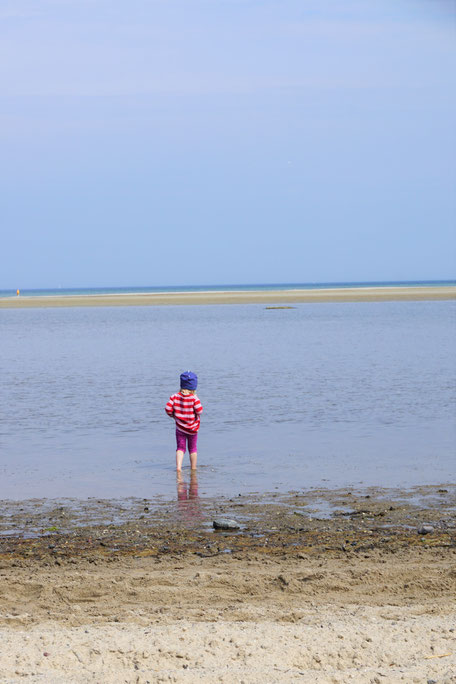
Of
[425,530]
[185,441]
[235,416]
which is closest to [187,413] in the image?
[185,441]

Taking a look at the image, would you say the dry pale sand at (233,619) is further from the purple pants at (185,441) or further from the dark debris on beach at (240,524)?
the purple pants at (185,441)

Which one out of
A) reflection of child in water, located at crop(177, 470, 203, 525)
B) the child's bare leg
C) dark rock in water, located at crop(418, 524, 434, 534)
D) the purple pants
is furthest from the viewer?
the purple pants

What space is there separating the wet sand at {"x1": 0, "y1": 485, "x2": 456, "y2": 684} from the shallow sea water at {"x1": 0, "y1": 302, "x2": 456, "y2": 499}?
1.16 meters

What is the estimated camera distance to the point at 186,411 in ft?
35.9

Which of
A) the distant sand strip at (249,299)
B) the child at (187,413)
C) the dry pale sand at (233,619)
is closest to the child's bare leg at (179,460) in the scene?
the child at (187,413)

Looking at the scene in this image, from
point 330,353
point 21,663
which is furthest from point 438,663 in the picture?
point 330,353

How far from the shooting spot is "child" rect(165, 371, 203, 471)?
10891 mm

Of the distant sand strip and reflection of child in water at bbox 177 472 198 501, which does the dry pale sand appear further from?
the distant sand strip

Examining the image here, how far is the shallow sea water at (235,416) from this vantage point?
10.3 meters

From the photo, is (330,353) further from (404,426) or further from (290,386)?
(404,426)

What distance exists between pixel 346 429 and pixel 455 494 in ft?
13.3

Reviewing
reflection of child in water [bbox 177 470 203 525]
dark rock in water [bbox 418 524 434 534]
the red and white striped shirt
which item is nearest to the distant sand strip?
the red and white striped shirt

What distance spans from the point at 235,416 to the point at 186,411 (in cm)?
379

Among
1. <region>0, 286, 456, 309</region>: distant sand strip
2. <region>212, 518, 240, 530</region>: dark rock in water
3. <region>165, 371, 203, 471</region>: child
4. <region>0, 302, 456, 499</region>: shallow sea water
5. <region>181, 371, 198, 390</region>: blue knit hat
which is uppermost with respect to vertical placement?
<region>181, 371, 198, 390</region>: blue knit hat
